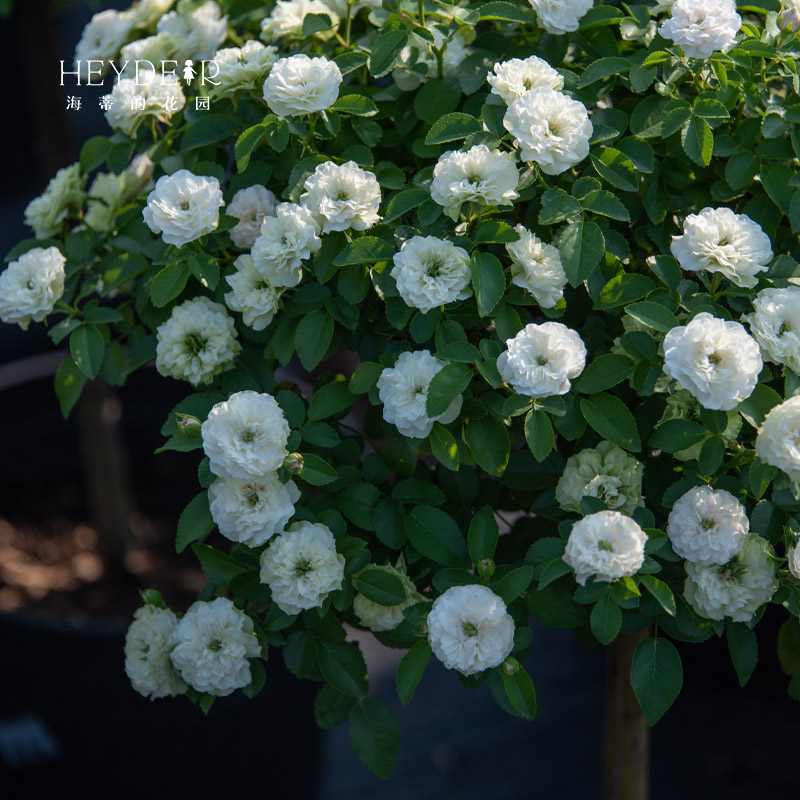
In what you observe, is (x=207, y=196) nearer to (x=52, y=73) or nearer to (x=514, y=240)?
(x=514, y=240)

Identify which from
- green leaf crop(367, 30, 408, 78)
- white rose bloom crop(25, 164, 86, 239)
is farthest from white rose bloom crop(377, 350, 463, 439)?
white rose bloom crop(25, 164, 86, 239)

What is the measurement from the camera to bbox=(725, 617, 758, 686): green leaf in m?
0.93

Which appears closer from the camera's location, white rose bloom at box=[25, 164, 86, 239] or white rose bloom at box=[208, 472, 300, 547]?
white rose bloom at box=[208, 472, 300, 547]

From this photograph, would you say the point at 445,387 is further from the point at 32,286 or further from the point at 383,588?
the point at 32,286

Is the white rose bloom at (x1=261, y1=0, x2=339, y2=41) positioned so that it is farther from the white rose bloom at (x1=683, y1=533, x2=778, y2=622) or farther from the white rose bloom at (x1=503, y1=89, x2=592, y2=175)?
the white rose bloom at (x1=683, y1=533, x2=778, y2=622)

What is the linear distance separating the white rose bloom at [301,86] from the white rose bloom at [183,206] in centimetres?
12

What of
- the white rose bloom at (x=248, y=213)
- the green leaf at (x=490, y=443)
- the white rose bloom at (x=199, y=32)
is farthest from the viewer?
the white rose bloom at (x=199, y=32)

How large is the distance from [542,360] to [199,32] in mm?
678

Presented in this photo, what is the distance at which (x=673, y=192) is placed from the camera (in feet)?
3.53

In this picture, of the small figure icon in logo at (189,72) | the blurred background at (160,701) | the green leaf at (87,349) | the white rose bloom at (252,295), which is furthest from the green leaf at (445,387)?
the blurred background at (160,701)

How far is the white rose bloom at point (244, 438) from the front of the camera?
91 cm

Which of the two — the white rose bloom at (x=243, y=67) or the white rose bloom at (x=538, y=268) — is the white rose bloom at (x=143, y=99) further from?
the white rose bloom at (x=538, y=268)

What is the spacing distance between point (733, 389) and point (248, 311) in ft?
1.69

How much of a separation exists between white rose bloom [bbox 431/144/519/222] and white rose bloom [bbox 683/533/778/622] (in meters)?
0.42
